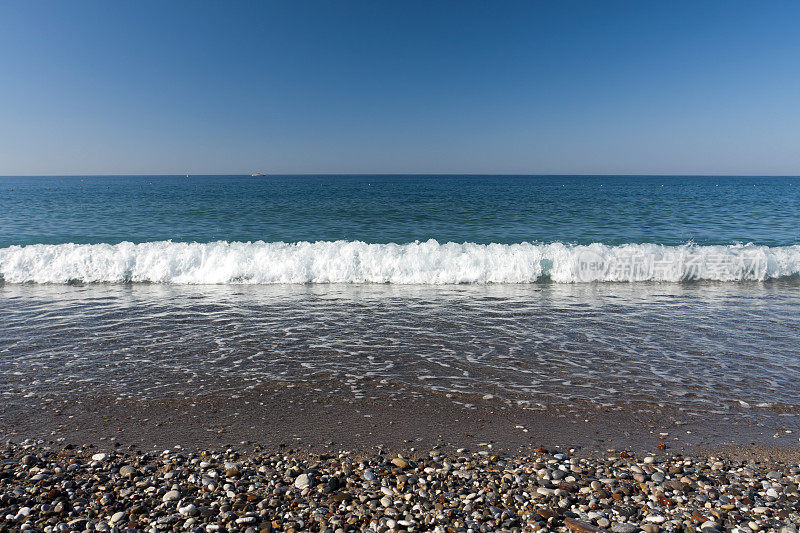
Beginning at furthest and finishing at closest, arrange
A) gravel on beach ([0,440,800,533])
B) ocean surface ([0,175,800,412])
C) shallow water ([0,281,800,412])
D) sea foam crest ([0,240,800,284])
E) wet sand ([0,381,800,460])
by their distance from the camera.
A: sea foam crest ([0,240,800,284]) < ocean surface ([0,175,800,412]) < shallow water ([0,281,800,412]) < wet sand ([0,381,800,460]) < gravel on beach ([0,440,800,533])

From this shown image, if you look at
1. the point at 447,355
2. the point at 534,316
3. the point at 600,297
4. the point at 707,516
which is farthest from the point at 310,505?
the point at 600,297

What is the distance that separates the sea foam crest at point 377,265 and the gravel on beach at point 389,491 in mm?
9374

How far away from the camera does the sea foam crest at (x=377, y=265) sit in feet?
45.2

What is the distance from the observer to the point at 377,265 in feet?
46.8

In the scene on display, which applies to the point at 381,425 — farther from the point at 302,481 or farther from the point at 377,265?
the point at 377,265

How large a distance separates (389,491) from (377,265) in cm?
1055

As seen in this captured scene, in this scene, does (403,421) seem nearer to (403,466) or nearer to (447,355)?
(403,466)

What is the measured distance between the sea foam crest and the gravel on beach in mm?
9374

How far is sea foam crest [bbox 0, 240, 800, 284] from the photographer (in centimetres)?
1377

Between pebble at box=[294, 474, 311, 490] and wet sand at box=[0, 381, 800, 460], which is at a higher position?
pebble at box=[294, 474, 311, 490]

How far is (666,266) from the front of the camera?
14234 millimetres

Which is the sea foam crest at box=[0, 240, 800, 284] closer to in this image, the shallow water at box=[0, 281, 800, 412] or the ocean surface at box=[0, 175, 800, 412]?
the ocean surface at box=[0, 175, 800, 412]

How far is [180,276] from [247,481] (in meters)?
11.3

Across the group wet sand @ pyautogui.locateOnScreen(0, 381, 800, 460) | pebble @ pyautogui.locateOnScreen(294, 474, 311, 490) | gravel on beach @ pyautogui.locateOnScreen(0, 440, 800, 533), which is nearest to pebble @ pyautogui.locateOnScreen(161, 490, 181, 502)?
gravel on beach @ pyautogui.locateOnScreen(0, 440, 800, 533)
